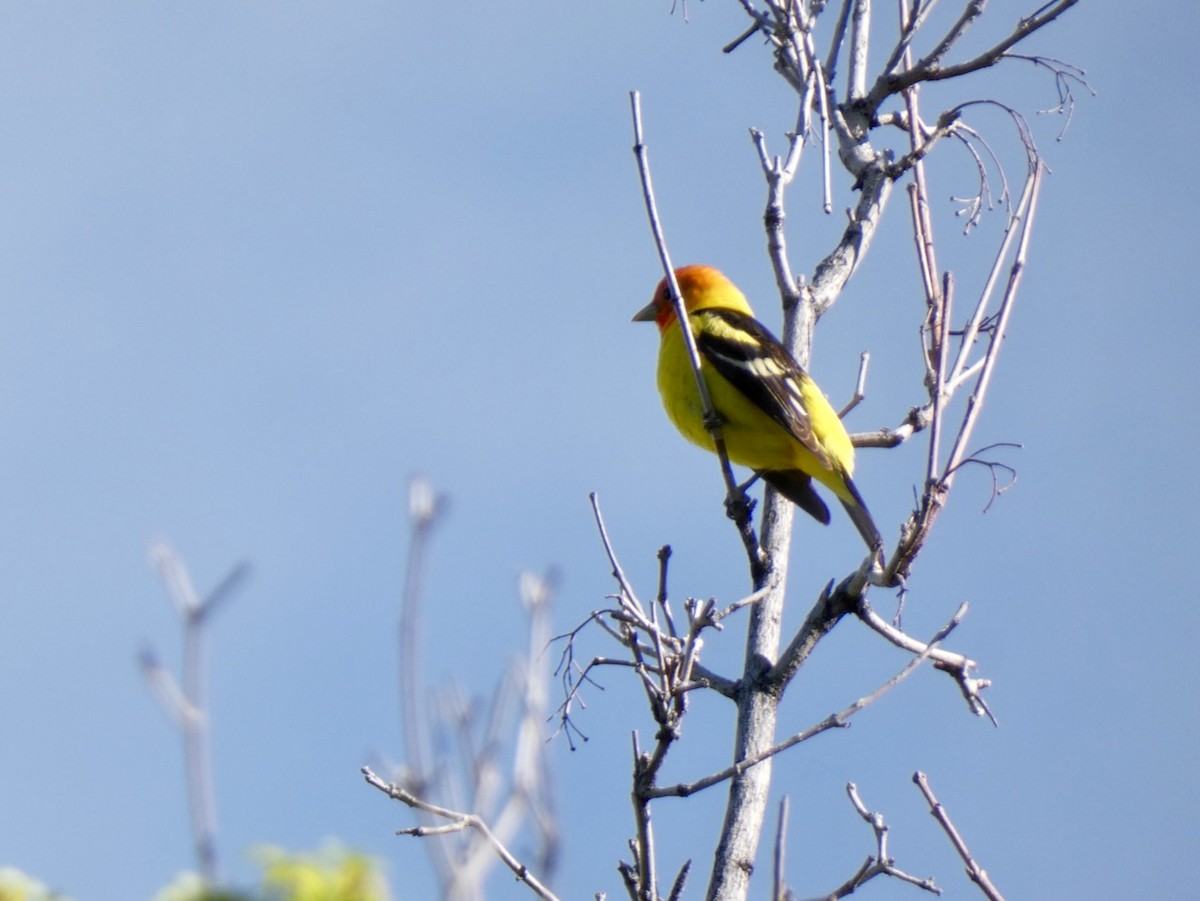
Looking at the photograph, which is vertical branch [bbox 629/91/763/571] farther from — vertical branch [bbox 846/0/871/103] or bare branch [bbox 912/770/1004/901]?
vertical branch [bbox 846/0/871/103]

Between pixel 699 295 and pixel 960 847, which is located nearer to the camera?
pixel 960 847

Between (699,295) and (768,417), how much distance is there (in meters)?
1.88

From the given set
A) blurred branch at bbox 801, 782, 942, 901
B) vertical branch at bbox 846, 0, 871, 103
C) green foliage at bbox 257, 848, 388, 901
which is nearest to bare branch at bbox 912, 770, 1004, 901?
blurred branch at bbox 801, 782, 942, 901

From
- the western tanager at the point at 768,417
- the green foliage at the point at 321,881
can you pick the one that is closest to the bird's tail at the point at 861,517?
the western tanager at the point at 768,417

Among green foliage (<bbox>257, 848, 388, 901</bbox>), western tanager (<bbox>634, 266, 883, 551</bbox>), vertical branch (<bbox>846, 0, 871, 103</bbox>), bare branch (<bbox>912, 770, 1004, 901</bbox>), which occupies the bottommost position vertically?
green foliage (<bbox>257, 848, 388, 901</bbox>)

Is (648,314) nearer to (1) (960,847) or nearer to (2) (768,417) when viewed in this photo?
(2) (768,417)

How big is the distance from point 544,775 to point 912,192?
2.68 m

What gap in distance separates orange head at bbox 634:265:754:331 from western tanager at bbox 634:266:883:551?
1147 mm

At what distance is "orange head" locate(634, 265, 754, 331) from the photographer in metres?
7.23

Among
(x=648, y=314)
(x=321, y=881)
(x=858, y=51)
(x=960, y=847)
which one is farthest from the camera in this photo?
(x=648, y=314)

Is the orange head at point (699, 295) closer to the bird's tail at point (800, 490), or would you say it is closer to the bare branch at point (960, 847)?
the bird's tail at point (800, 490)

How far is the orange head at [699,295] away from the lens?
723cm

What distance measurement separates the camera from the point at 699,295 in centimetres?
738

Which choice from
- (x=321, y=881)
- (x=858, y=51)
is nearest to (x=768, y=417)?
(x=858, y=51)
